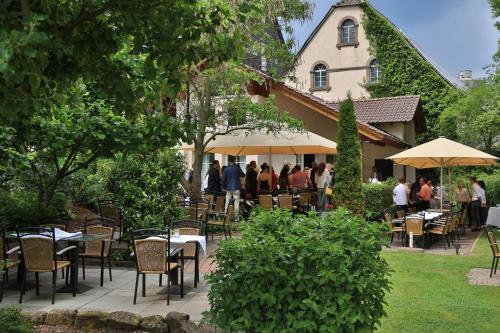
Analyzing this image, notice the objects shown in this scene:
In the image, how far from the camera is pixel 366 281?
166 inches

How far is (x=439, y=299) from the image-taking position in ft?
24.6

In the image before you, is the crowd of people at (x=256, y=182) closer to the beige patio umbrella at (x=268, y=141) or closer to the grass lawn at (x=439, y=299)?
the beige patio umbrella at (x=268, y=141)

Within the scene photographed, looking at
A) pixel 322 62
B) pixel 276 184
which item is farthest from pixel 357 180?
pixel 322 62

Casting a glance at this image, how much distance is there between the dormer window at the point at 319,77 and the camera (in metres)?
34.8

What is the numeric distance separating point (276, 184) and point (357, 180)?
11.5 feet

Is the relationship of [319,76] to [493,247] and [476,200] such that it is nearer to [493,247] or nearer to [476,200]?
[476,200]

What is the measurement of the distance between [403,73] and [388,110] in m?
6.89

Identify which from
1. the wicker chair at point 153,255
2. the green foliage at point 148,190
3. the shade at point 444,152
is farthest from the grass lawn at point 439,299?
the green foliage at point 148,190

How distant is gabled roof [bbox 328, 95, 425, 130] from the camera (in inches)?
954

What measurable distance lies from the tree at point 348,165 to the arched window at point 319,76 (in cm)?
2018

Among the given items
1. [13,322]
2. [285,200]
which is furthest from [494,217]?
[13,322]

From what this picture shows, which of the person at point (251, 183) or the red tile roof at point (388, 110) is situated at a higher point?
the red tile roof at point (388, 110)

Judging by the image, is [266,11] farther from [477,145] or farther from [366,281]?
[477,145]

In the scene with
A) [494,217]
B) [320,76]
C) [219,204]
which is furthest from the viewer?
[320,76]
